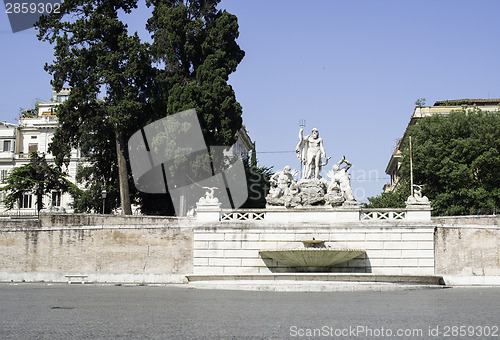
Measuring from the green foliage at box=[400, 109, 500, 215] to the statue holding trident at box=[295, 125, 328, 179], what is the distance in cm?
1146

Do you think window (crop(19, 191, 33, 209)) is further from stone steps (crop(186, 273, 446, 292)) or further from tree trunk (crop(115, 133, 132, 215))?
stone steps (crop(186, 273, 446, 292))

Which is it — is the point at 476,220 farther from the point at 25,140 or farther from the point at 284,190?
the point at 25,140

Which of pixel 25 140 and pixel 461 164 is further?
pixel 25 140

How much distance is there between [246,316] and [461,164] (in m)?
28.5

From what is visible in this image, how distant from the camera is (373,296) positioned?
2236 cm

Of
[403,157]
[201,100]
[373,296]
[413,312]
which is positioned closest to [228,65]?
[201,100]

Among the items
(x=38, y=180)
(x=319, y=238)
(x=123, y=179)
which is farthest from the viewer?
(x=38, y=180)

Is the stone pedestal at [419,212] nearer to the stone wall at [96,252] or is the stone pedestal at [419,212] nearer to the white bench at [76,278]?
the stone wall at [96,252]

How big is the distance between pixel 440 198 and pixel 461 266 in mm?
11938

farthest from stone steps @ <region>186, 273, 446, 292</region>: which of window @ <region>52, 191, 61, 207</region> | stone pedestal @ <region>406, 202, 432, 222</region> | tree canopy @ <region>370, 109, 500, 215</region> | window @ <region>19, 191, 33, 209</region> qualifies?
window @ <region>19, 191, 33, 209</region>

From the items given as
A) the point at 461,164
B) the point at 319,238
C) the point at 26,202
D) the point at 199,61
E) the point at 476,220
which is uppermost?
the point at 199,61

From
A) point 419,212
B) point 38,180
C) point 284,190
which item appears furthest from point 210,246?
point 38,180

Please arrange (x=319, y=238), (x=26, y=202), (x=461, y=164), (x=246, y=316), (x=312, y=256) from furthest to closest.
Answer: (x=26, y=202) → (x=461, y=164) → (x=319, y=238) → (x=312, y=256) → (x=246, y=316)

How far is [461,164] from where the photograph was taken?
136ft
